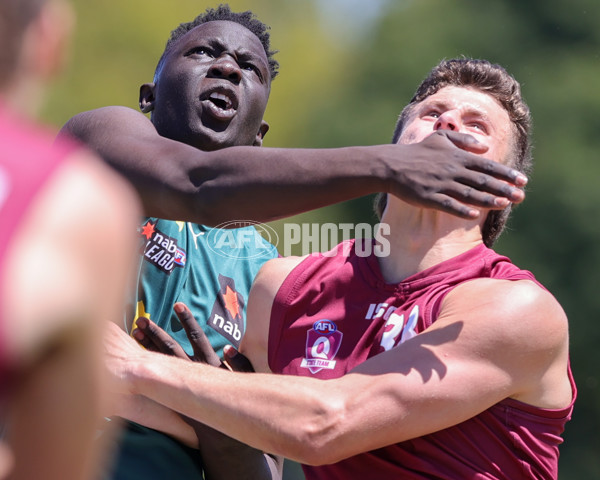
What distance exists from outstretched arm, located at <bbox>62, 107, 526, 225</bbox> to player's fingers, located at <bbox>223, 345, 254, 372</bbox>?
29.1 inches

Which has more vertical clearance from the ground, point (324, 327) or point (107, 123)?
point (107, 123)

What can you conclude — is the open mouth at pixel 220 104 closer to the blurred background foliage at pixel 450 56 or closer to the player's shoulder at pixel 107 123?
the player's shoulder at pixel 107 123

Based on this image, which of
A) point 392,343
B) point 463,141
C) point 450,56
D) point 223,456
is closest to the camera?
point 463,141

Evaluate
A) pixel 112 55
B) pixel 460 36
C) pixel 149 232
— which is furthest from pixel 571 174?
pixel 149 232

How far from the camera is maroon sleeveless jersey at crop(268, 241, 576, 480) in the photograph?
118 inches

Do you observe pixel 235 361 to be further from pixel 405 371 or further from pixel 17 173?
pixel 17 173

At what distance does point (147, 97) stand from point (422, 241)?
1.66 meters

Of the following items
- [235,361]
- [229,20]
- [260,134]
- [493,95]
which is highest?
[229,20]

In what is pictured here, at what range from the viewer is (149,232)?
12.8ft

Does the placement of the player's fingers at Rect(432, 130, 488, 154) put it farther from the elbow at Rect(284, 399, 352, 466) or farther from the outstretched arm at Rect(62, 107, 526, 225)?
the elbow at Rect(284, 399, 352, 466)

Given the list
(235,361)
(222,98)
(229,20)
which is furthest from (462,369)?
(229,20)

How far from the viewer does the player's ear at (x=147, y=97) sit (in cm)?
443

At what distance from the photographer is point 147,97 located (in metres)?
4.50

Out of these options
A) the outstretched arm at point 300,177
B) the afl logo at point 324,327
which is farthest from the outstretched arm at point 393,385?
the outstretched arm at point 300,177
